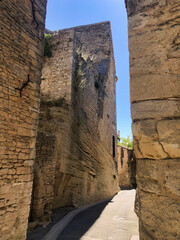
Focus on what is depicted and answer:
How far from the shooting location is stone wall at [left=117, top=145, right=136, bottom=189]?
810 inches

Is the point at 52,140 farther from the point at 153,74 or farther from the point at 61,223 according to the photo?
the point at 153,74

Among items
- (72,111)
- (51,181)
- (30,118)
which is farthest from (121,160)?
(30,118)

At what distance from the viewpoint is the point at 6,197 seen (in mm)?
3568

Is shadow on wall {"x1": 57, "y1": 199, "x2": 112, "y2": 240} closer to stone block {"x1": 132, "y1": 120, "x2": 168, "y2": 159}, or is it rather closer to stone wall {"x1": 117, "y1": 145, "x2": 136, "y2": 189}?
stone block {"x1": 132, "y1": 120, "x2": 168, "y2": 159}

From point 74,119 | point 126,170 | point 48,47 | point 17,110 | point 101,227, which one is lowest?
point 101,227

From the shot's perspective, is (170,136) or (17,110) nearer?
(170,136)

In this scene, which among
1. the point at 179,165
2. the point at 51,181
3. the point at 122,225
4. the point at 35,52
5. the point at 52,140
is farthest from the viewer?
the point at 52,140

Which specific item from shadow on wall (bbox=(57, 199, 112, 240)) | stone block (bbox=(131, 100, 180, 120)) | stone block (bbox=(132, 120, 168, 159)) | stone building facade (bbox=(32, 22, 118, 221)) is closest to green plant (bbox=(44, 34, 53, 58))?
stone building facade (bbox=(32, 22, 118, 221))

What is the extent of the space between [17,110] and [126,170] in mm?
18836

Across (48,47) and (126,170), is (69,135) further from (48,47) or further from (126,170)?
(126,170)

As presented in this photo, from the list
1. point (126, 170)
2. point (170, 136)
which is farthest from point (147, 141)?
point (126, 170)

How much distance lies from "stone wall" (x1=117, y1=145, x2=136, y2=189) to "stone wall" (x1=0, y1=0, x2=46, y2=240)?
1784 centimetres

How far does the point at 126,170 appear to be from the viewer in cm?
2072

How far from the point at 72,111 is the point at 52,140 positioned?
2.05 m
